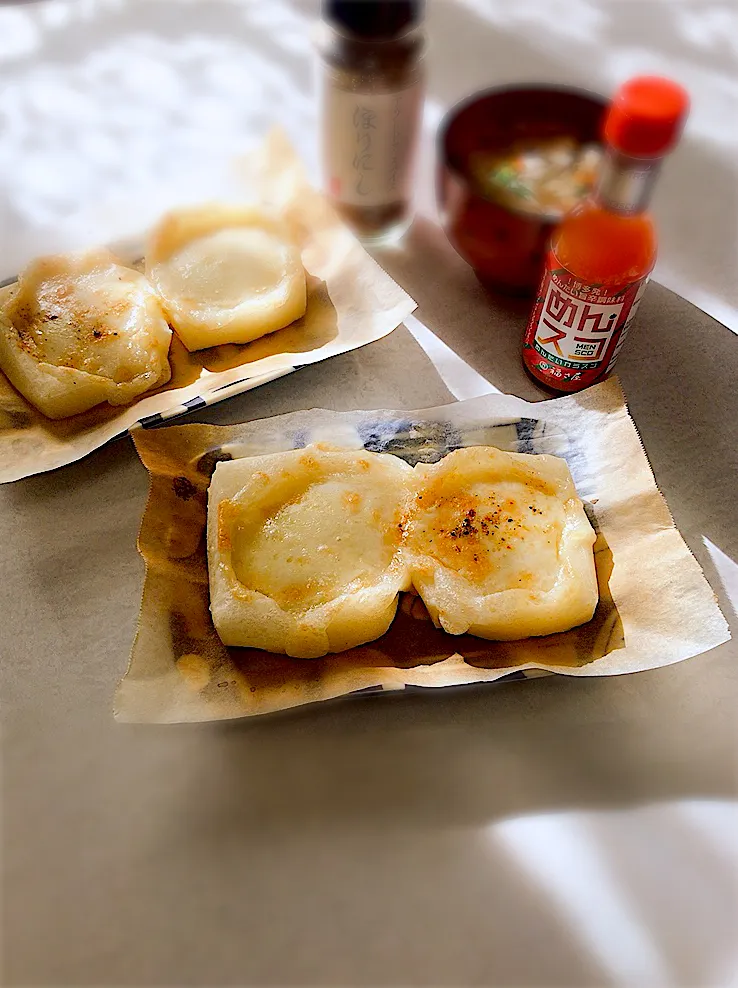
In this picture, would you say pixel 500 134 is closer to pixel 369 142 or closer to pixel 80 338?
pixel 369 142

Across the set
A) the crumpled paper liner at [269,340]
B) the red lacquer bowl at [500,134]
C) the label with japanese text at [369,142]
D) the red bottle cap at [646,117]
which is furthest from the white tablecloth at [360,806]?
the red bottle cap at [646,117]

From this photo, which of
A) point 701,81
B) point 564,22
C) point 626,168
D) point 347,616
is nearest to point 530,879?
point 347,616

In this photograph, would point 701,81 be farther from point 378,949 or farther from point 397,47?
point 378,949

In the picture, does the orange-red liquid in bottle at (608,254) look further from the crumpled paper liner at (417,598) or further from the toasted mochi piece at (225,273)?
the toasted mochi piece at (225,273)

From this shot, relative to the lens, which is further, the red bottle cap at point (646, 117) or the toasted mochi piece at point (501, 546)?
the toasted mochi piece at point (501, 546)

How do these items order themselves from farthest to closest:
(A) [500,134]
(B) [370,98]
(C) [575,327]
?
(A) [500,134]
(B) [370,98]
(C) [575,327]

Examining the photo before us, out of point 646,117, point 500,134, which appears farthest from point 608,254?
point 500,134

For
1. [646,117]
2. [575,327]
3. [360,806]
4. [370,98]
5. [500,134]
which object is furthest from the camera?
[500,134]
